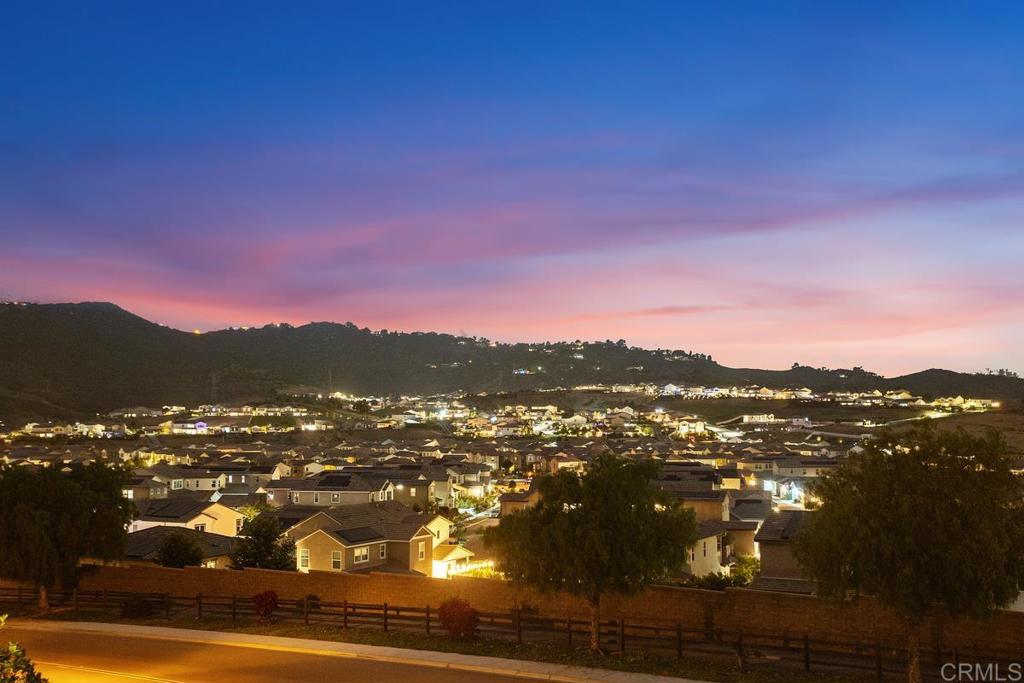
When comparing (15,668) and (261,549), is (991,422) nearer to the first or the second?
(261,549)

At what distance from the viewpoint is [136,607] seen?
26.1 m

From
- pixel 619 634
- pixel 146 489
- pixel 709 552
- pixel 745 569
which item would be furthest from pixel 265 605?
pixel 146 489

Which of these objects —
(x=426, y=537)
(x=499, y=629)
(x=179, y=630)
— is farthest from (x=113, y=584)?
(x=426, y=537)

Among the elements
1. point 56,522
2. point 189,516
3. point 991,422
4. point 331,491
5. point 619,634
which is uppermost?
point 56,522

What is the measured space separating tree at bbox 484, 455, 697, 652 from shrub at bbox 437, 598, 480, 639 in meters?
1.41

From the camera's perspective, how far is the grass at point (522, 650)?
18.3 m

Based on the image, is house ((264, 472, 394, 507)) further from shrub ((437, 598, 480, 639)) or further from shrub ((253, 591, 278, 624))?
shrub ((437, 598, 480, 639))

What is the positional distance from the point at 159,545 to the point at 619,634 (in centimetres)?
2463

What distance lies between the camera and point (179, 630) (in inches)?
928

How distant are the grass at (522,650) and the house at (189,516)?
25.2 m

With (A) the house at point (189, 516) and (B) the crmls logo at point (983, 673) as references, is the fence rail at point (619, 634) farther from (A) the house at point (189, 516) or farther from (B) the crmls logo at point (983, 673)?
(A) the house at point (189, 516)

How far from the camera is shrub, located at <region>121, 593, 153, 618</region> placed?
2605 cm

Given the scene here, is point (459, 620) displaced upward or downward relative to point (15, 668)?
downward

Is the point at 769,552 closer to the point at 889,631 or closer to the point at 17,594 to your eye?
the point at 889,631
